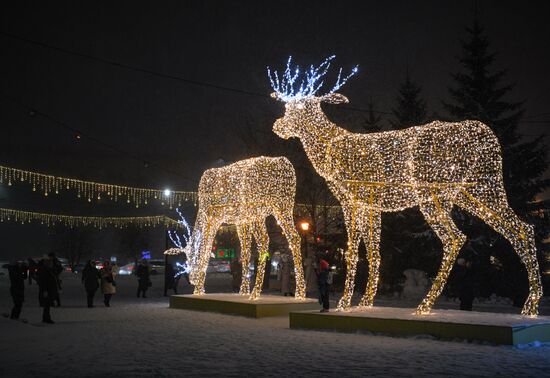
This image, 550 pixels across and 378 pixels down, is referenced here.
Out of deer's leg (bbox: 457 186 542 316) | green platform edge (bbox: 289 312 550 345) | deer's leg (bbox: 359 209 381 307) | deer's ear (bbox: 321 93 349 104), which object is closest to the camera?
green platform edge (bbox: 289 312 550 345)

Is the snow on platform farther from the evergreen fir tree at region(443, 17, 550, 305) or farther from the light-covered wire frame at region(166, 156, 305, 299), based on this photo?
the evergreen fir tree at region(443, 17, 550, 305)

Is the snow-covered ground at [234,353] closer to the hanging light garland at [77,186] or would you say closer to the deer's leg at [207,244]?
the deer's leg at [207,244]

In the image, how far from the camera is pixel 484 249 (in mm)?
19000

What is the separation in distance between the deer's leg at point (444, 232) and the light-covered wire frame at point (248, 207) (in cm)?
434

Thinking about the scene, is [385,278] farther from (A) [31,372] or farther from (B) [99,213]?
(B) [99,213]

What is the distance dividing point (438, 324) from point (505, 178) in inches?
403

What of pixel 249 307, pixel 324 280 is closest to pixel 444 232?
pixel 324 280

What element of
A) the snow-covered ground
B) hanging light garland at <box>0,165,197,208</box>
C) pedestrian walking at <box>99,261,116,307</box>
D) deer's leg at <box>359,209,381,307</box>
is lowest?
the snow-covered ground

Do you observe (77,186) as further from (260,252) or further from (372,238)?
(372,238)

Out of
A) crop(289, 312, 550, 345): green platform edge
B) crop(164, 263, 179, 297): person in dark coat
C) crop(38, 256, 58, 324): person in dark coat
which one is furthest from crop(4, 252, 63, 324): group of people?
crop(164, 263, 179, 297): person in dark coat

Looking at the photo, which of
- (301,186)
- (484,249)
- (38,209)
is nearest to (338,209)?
(301,186)

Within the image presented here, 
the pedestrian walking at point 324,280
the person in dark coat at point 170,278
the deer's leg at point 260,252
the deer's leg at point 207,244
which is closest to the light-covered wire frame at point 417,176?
the pedestrian walking at point 324,280

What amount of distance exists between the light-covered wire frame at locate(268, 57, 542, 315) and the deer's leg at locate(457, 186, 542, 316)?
0.02 metres

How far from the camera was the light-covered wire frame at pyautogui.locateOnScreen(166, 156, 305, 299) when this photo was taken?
47.9 ft
